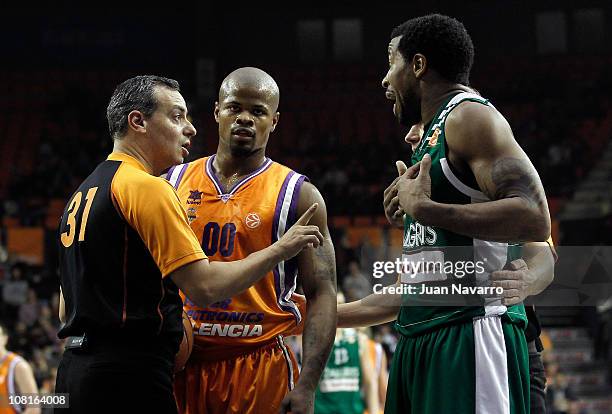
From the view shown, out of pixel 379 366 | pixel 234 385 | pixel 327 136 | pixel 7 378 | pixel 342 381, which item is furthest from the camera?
pixel 327 136

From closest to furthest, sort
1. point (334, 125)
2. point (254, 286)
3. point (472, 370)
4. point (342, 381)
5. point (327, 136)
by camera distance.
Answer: point (472, 370) < point (254, 286) < point (342, 381) < point (327, 136) < point (334, 125)

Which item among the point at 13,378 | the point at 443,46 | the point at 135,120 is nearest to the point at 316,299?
the point at 135,120

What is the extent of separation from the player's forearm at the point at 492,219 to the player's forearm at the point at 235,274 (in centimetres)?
60

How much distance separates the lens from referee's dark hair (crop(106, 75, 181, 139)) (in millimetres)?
3280

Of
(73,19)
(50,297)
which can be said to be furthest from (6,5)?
(50,297)

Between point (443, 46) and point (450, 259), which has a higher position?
point (443, 46)

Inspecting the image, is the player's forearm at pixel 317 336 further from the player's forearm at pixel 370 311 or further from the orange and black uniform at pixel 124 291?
the orange and black uniform at pixel 124 291

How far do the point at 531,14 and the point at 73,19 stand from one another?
37.0 feet

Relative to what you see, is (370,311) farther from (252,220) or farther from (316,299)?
(252,220)

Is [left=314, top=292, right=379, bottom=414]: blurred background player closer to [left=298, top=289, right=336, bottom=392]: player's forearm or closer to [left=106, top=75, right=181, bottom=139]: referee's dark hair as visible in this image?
[left=298, top=289, right=336, bottom=392]: player's forearm

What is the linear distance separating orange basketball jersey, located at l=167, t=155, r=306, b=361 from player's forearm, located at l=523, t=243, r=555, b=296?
0.97 metres

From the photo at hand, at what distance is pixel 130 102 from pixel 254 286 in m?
0.91

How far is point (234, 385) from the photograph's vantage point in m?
3.41

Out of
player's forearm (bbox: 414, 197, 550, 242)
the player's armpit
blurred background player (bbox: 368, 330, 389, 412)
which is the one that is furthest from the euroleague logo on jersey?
blurred background player (bbox: 368, 330, 389, 412)
